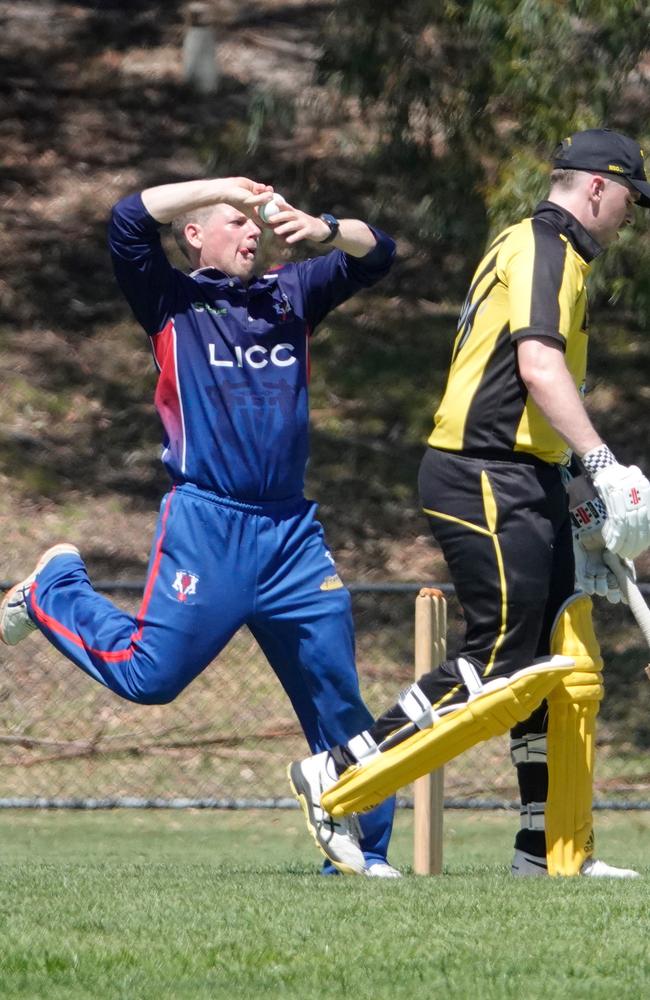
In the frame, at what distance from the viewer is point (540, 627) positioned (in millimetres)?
4957

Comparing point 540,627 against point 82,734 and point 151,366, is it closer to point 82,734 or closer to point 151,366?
point 82,734

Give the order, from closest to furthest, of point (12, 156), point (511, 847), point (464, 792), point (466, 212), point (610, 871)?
point (610, 871) → point (511, 847) → point (464, 792) → point (466, 212) → point (12, 156)

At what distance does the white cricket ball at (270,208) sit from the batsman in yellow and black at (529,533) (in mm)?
669

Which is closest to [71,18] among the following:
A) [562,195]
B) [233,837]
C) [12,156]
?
[12,156]

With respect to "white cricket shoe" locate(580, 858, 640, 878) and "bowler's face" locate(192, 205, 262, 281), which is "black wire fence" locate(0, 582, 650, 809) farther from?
"bowler's face" locate(192, 205, 262, 281)

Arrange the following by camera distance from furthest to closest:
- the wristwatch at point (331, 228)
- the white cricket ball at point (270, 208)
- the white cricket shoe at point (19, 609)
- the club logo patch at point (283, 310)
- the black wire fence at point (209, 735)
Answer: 1. the black wire fence at point (209, 735)
2. the white cricket shoe at point (19, 609)
3. the club logo patch at point (283, 310)
4. the wristwatch at point (331, 228)
5. the white cricket ball at point (270, 208)

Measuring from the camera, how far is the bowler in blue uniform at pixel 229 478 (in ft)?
17.0

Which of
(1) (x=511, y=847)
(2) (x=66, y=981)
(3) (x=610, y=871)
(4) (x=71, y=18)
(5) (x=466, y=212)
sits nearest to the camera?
(2) (x=66, y=981)

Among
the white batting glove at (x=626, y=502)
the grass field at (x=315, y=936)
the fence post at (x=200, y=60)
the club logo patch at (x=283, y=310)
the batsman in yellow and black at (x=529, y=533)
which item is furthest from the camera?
the fence post at (x=200, y=60)

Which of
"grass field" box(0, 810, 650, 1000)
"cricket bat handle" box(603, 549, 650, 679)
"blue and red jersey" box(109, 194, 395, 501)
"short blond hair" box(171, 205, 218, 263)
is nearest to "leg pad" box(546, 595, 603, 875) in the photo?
"cricket bat handle" box(603, 549, 650, 679)

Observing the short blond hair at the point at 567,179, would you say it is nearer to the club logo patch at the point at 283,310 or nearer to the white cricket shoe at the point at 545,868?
the club logo patch at the point at 283,310

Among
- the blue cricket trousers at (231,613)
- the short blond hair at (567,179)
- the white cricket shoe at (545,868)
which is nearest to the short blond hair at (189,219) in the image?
the blue cricket trousers at (231,613)

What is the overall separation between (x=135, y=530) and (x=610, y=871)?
24.6 feet

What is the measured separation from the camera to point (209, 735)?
9891 mm
